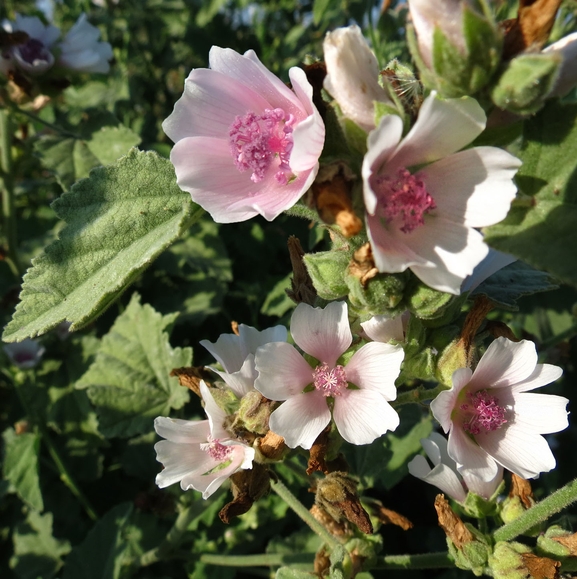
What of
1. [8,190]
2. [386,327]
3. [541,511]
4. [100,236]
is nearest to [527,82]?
[386,327]

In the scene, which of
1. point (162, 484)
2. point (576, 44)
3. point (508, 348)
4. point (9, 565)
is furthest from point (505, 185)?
point (9, 565)

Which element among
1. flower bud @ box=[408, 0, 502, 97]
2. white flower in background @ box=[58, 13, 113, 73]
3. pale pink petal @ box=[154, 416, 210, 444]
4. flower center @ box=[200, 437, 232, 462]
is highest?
flower bud @ box=[408, 0, 502, 97]

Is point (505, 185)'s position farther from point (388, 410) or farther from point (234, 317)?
point (234, 317)

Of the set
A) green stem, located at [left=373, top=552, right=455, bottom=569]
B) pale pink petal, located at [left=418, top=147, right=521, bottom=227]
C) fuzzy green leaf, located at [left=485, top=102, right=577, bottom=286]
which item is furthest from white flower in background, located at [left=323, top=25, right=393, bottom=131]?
green stem, located at [left=373, top=552, right=455, bottom=569]

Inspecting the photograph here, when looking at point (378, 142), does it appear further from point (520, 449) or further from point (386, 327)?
point (520, 449)

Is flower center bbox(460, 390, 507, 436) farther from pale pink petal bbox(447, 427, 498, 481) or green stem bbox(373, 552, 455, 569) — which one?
green stem bbox(373, 552, 455, 569)

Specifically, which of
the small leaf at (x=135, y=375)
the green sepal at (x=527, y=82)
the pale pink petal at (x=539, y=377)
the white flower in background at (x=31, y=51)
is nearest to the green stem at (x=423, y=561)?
the pale pink petal at (x=539, y=377)
